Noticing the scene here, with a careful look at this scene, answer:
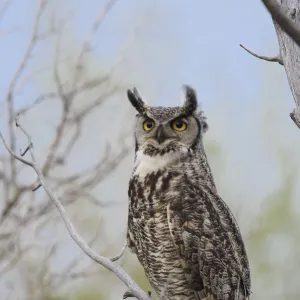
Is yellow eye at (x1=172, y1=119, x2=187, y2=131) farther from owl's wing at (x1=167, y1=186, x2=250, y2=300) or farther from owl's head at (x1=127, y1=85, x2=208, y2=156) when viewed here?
owl's wing at (x1=167, y1=186, x2=250, y2=300)

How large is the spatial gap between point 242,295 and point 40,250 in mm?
2911

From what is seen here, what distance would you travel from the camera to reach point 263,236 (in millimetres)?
8086

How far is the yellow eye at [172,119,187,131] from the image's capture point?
3.64 metres

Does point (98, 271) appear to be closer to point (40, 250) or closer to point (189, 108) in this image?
point (40, 250)

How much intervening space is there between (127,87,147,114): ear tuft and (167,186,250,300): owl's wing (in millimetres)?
647

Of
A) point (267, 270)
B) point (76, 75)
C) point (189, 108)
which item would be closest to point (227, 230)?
point (189, 108)

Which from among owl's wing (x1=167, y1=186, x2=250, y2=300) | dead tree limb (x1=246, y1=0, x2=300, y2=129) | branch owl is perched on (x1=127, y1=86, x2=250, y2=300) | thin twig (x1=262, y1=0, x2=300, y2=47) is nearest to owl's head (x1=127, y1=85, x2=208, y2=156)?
branch owl is perched on (x1=127, y1=86, x2=250, y2=300)

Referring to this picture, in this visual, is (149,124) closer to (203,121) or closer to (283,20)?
(203,121)

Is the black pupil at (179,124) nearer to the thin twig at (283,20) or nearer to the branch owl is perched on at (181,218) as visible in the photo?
the branch owl is perched on at (181,218)

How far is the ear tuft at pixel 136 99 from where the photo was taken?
12.4ft

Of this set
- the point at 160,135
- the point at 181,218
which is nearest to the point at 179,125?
the point at 160,135

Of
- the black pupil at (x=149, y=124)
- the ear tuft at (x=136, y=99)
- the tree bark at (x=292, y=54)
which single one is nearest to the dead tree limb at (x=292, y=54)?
the tree bark at (x=292, y=54)

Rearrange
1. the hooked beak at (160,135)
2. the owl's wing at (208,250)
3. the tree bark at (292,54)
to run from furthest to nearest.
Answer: the hooked beak at (160,135), the owl's wing at (208,250), the tree bark at (292,54)

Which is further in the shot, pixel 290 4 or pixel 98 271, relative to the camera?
pixel 98 271
